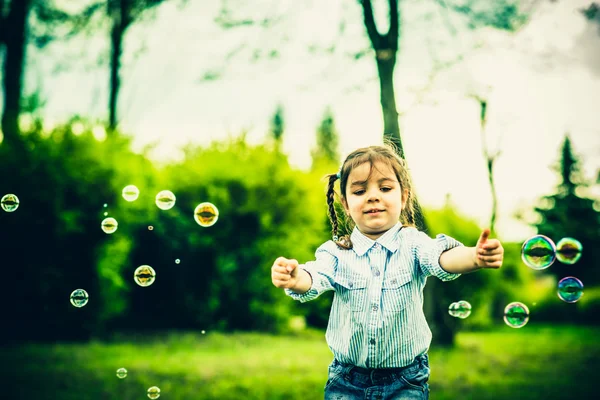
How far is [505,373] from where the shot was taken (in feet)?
24.2

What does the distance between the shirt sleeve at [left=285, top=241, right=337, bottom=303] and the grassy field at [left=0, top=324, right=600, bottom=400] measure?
10.7 feet

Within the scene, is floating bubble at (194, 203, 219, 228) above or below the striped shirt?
above

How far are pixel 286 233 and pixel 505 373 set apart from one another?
13.9 feet

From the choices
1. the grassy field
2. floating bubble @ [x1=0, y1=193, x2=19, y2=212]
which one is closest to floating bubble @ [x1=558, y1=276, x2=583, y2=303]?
the grassy field

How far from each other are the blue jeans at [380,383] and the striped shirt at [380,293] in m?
0.05

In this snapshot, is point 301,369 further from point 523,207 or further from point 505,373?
point 523,207

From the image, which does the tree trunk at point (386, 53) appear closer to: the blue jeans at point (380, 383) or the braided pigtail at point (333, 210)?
the braided pigtail at point (333, 210)

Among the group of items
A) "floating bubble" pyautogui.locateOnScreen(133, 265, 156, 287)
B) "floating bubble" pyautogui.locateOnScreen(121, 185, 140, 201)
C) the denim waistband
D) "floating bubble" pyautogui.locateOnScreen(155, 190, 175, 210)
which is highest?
"floating bubble" pyautogui.locateOnScreen(121, 185, 140, 201)

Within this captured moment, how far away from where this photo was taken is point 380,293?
2420 millimetres

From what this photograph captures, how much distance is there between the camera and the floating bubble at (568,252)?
3.86 meters

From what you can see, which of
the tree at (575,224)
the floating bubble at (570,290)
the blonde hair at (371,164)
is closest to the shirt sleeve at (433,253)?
the blonde hair at (371,164)

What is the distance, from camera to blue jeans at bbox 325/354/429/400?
236 centimetres

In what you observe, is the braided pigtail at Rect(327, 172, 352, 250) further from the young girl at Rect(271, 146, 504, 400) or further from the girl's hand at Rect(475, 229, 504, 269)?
the girl's hand at Rect(475, 229, 504, 269)

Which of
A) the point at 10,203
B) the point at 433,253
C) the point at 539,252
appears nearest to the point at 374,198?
the point at 433,253
